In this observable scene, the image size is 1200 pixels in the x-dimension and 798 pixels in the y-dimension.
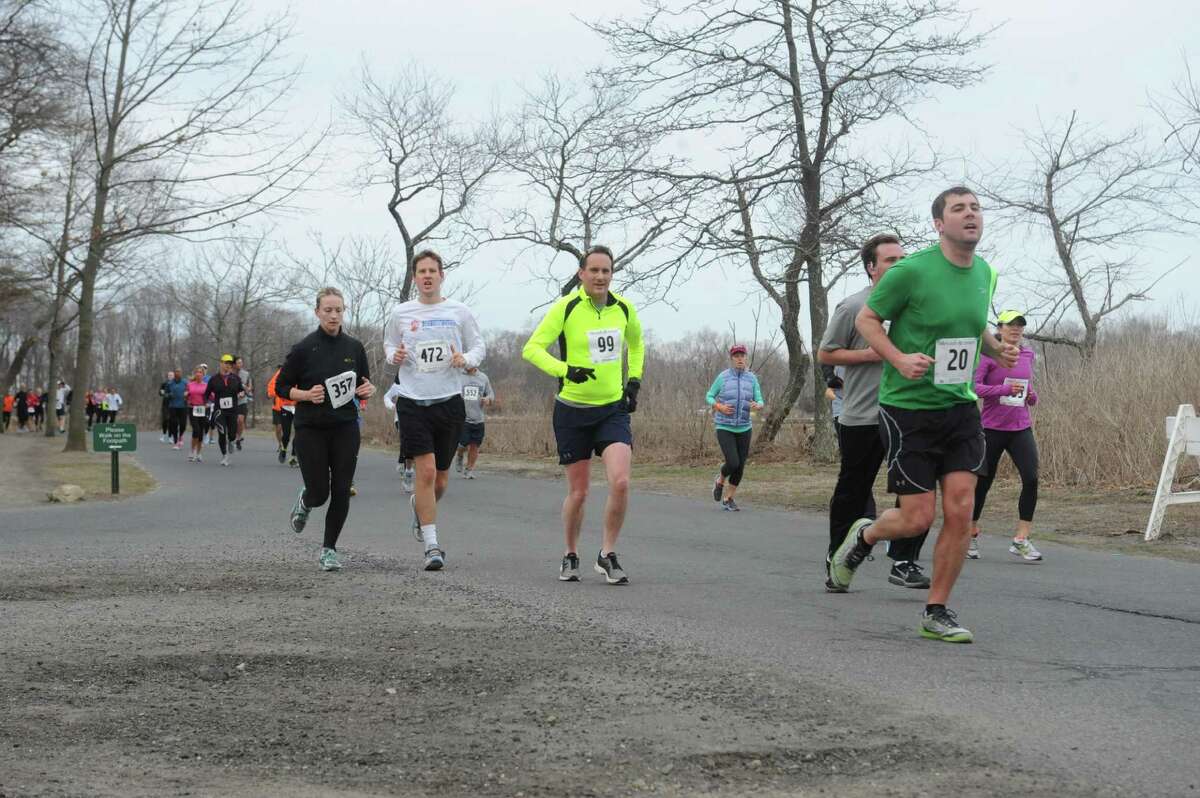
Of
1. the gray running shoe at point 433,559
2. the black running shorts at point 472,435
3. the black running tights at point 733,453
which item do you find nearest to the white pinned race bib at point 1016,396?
the gray running shoe at point 433,559

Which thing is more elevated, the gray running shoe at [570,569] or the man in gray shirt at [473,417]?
the man in gray shirt at [473,417]

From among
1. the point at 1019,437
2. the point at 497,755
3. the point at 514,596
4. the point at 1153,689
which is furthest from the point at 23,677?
the point at 1019,437

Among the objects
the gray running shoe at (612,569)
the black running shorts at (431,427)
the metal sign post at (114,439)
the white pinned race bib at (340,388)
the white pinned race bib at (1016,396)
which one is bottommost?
the gray running shoe at (612,569)

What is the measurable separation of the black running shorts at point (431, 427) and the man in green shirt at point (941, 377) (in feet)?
12.1

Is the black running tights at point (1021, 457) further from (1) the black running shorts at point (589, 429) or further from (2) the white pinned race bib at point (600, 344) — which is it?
(2) the white pinned race bib at point (600, 344)

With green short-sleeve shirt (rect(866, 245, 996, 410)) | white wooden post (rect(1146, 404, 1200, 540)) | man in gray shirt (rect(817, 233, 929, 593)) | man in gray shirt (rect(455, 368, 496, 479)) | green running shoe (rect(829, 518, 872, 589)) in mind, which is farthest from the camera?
man in gray shirt (rect(455, 368, 496, 479))

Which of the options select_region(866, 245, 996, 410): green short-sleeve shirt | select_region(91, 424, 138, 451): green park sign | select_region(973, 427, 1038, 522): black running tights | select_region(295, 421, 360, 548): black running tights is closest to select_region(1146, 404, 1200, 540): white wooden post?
select_region(973, 427, 1038, 522): black running tights

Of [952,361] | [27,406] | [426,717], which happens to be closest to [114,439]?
[952,361]

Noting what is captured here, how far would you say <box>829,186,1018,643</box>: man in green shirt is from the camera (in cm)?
645

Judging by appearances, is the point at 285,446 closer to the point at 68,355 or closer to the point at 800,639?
the point at 800,639

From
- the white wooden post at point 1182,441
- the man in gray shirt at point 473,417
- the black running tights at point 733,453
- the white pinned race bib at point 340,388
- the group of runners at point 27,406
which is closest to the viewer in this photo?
the white pinned race bib at point 340,388

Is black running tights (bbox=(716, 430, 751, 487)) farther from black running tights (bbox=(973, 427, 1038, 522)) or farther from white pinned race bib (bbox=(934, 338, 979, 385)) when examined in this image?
white pinned race bib (bbox=(934, 338, 979, 385))

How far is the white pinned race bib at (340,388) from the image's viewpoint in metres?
9.40

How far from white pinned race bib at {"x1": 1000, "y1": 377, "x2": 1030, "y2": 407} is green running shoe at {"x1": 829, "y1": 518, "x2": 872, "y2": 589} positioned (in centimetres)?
311
